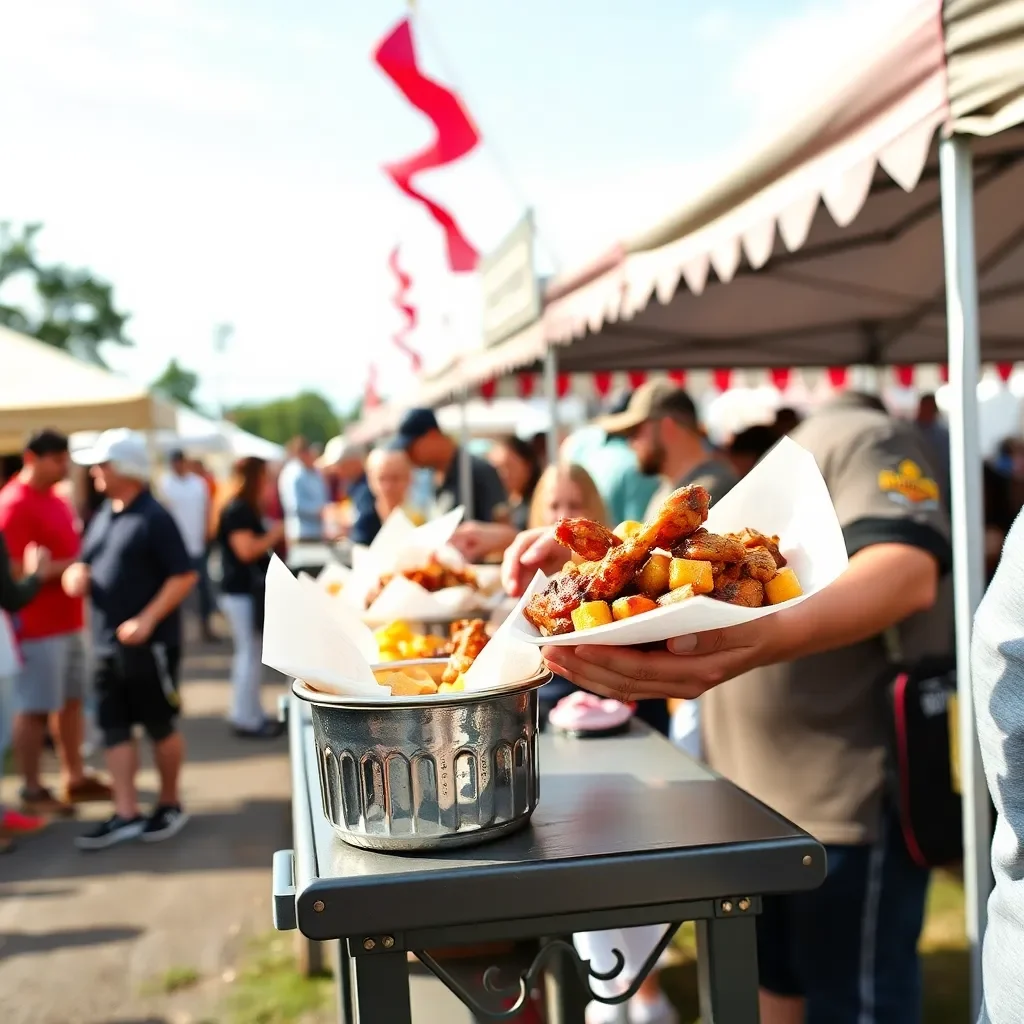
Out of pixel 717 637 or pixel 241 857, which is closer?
pixel 717 637

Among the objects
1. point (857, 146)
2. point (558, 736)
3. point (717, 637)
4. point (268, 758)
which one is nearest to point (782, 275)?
point (857, 146)

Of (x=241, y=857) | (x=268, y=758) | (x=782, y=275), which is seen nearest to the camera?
(x=782, y=275)

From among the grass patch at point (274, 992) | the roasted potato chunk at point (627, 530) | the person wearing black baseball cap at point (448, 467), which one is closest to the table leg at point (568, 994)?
the roasted potato chunk at point (627, 530)

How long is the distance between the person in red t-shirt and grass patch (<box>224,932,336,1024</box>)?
222cm

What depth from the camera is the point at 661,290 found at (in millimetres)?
2586

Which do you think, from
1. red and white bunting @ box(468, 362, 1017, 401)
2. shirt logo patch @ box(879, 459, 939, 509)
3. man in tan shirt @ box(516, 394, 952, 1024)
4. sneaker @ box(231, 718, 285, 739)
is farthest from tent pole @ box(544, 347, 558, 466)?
sneaker @ box(231, 718, 285, 739)

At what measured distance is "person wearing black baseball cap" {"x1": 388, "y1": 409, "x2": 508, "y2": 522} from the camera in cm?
575

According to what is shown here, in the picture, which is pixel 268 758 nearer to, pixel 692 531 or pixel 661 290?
pixel 661 290

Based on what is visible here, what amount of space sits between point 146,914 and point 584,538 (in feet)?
11.6

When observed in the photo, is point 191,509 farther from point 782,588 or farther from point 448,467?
point 782,588

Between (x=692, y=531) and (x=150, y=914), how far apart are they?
3624 millimetres

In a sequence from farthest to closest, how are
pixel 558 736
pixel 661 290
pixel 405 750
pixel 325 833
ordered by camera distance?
pixel 661 290
pixel 558 736
pixel 325 833
pixel 405 750

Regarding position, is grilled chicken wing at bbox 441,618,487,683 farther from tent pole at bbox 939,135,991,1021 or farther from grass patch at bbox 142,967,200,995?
grass patch at bbox 142,967,200,995

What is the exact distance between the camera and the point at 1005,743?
1024 mm
